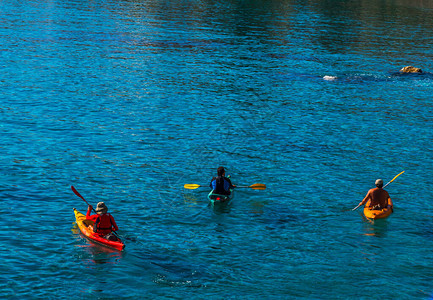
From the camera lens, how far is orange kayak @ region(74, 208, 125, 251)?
24406 millimetres

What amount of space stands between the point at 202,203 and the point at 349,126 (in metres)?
19.5

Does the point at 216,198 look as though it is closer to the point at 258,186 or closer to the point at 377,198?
the point at 258,186

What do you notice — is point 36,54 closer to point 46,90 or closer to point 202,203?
point 46,90

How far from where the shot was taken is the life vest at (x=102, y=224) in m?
25.0

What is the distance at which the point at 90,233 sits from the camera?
25328 mm

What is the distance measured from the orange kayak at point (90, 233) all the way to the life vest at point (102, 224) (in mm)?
252

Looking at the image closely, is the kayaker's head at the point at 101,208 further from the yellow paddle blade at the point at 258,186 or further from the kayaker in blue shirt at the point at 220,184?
the yellow paddle blade at the point at 258,186

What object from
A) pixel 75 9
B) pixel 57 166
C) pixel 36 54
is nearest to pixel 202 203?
pixel 57 166

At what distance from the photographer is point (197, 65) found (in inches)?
2613

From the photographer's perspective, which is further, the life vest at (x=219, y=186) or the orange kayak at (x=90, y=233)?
the life vest at (x=219, y=186)

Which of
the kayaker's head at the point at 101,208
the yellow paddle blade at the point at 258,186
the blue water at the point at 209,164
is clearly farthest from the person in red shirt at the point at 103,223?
the yellow paddle blade at the point at 258,186

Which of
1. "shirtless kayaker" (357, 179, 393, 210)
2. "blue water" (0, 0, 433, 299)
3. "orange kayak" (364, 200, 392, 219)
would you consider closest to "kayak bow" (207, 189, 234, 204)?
"blue water" (0, 0, 433, 299)

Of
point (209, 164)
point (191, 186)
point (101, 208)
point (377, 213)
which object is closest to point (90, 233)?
point (101, 208)

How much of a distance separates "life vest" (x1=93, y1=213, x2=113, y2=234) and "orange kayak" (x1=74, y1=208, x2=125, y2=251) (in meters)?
0.25
